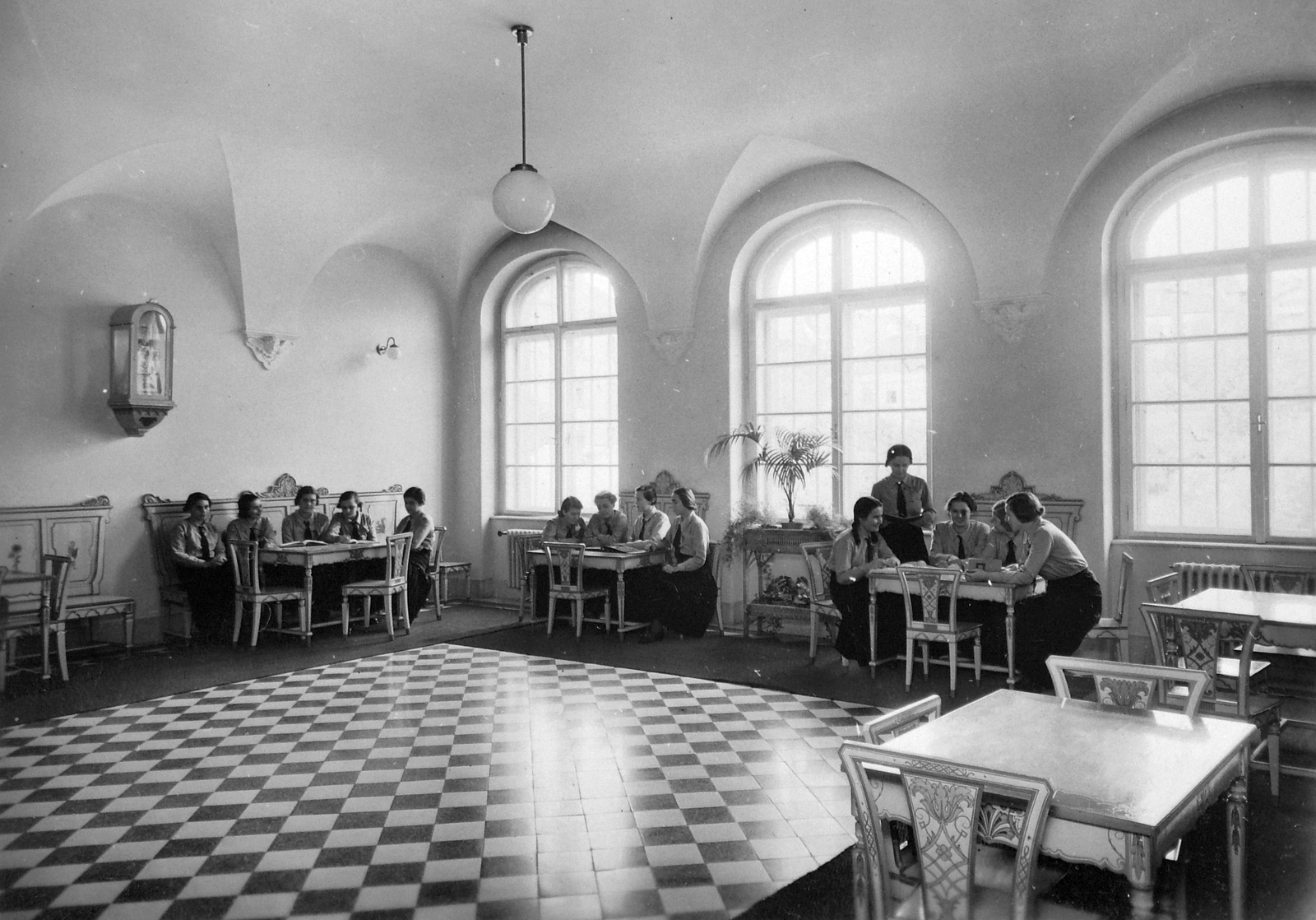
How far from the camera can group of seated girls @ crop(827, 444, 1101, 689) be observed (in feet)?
20.4

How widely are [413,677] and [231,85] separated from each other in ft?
14.2

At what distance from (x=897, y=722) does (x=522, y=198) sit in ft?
13.6

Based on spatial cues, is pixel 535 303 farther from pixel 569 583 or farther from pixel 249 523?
pixel 249 523

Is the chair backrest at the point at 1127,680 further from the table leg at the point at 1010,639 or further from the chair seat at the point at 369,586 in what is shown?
the chair seat at the point at 369,586

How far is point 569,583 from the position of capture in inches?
351

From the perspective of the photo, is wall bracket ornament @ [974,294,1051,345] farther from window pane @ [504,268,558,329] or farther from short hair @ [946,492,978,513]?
window pane @ [504,268,558,329]

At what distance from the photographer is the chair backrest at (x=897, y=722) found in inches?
99.6

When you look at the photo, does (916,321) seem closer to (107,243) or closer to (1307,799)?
(1307,799)

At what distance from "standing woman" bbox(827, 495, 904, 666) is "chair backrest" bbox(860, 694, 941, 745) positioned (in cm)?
398

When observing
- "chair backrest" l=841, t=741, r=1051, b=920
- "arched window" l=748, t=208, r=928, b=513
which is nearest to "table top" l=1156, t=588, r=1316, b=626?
"chair backrest" l=841, t=741, r=1051, b=920

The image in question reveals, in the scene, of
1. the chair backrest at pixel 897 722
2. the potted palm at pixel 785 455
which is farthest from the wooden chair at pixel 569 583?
the chair backrest at pixel 897 722

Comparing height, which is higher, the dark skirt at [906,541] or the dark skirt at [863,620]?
the dark skirt at [906,541]

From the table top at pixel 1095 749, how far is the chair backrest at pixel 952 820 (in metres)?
0.09

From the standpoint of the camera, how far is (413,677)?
23.4 ft
